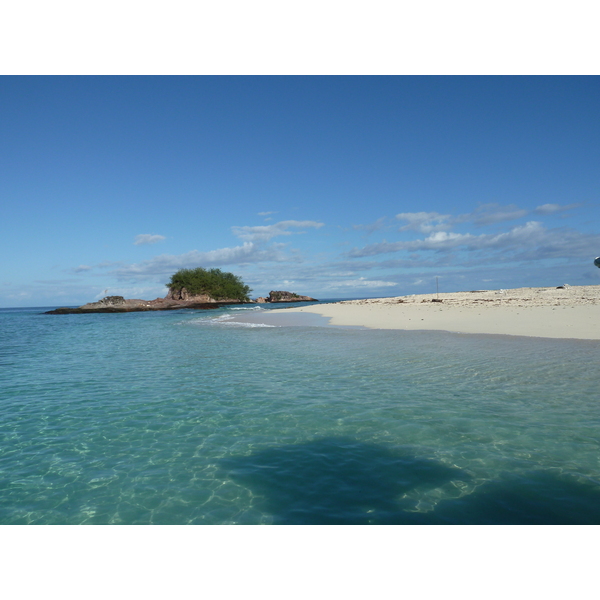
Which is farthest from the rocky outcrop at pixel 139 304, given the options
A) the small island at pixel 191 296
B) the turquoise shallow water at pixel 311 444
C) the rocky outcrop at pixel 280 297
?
the turquoise shallow water at pixel 311 444

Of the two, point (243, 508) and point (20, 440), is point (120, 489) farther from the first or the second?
point (20, 440)

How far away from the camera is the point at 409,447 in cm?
620

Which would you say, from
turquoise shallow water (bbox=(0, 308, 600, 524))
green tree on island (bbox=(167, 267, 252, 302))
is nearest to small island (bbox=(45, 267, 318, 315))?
green tree on island (bbox=(167, 267, 252, 302))

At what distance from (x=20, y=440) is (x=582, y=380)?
1299 cm

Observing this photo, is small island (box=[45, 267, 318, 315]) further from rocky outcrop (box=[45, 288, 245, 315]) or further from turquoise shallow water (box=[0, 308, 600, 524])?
turquoise shallow water (box=[0, 308, 600, 524])

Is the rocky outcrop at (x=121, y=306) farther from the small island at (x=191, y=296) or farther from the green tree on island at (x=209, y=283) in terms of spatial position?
the green tree on island at (x=209, y=283)

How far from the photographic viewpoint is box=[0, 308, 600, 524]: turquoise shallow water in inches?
180

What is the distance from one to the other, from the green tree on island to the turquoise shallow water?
108260 millimetres

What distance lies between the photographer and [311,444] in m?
6.47

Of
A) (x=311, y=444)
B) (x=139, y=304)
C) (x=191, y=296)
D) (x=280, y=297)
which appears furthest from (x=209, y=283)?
(x=311, y=444)

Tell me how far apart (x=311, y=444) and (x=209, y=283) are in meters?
120

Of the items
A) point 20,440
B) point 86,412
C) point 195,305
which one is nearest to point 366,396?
point 86,412

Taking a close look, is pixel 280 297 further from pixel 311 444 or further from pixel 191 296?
pixel 311 444

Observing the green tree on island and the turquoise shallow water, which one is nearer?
the turquoise shallow water
